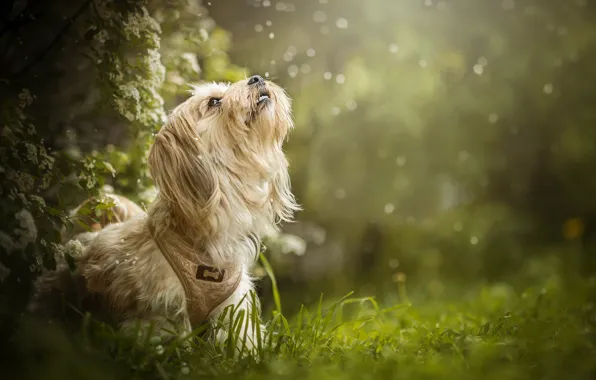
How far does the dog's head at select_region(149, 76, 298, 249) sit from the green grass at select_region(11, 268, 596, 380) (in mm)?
589

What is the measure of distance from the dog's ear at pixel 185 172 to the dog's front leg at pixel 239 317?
1.59ft

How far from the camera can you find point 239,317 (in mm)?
2967

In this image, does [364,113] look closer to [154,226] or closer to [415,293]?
[415,293]

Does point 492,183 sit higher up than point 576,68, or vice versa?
point 576,68

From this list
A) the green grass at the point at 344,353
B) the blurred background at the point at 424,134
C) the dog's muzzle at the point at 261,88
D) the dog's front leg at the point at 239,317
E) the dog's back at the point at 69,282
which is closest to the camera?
the green grass at the point at 344,353

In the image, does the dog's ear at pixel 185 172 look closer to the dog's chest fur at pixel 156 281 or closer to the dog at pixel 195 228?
the dog at pixel 195 228

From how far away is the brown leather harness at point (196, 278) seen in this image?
295 cm

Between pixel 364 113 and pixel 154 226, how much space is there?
4.00 meters

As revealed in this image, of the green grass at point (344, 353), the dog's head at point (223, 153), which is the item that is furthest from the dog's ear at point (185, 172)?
the green grass at point (344, 353)

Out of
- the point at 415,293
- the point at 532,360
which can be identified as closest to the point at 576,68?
the point at 415,293

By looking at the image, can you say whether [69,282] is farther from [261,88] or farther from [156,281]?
[261,88]

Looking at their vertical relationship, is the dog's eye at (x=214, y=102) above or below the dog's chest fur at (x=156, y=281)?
above

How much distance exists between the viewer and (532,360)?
2.62 meters

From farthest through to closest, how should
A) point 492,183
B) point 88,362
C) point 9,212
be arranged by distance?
point 492,183, point 9,212, point 88,362
